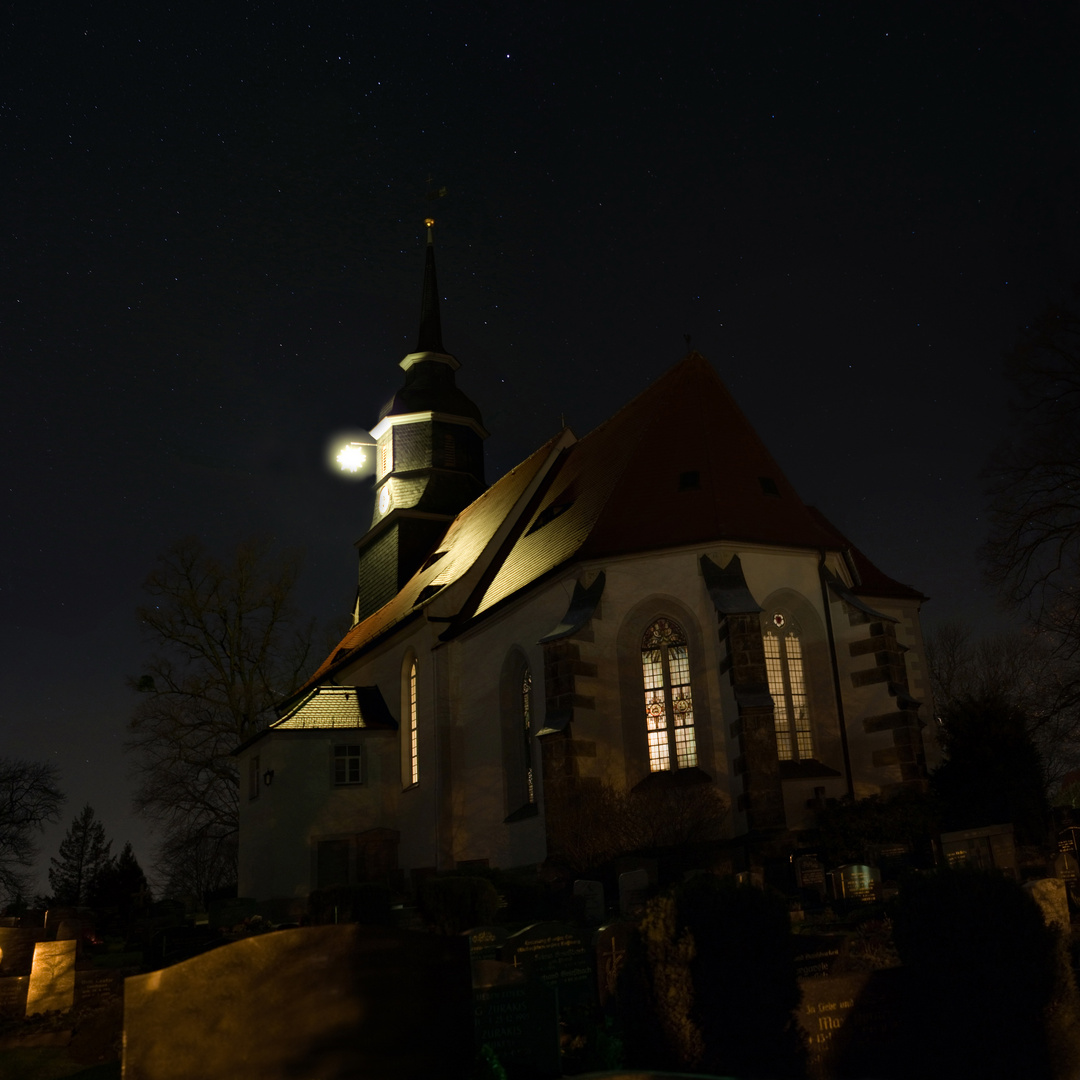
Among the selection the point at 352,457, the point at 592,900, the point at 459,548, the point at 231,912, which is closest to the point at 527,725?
the point at 231,912

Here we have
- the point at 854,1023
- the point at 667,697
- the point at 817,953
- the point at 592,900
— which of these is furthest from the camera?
the point at 667,697

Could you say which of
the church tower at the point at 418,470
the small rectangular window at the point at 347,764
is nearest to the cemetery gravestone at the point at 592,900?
the small rectangular window at the point at 347,764

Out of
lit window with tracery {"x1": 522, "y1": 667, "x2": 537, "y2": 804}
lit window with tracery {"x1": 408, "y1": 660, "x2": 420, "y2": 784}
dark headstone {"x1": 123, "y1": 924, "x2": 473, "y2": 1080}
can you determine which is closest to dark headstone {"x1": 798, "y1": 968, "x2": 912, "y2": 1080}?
dark headstone {"x1": 123, "y1": 924, "x2": 473, "y2": 1080}

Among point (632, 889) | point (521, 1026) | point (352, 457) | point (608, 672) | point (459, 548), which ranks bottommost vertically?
point (521, 1026)

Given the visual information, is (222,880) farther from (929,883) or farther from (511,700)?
(929,883)

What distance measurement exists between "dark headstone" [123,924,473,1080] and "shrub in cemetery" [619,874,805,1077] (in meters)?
2.90

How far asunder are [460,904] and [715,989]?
7.93 metres

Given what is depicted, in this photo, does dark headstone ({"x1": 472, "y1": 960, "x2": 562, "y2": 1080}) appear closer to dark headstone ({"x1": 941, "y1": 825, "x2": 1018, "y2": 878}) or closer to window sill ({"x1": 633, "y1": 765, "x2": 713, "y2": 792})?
dark headstone ({"x1": 941, "y1": 825, "x2": 1018, "y2": 878})

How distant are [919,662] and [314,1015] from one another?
76.6 feet

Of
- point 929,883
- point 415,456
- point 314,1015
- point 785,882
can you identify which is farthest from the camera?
point 415,456

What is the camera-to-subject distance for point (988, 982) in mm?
7516

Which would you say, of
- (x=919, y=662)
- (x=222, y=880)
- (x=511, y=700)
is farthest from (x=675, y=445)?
(x=222, y=880)

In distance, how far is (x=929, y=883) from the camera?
7.89 m

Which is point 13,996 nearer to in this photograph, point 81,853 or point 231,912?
point 231,912
